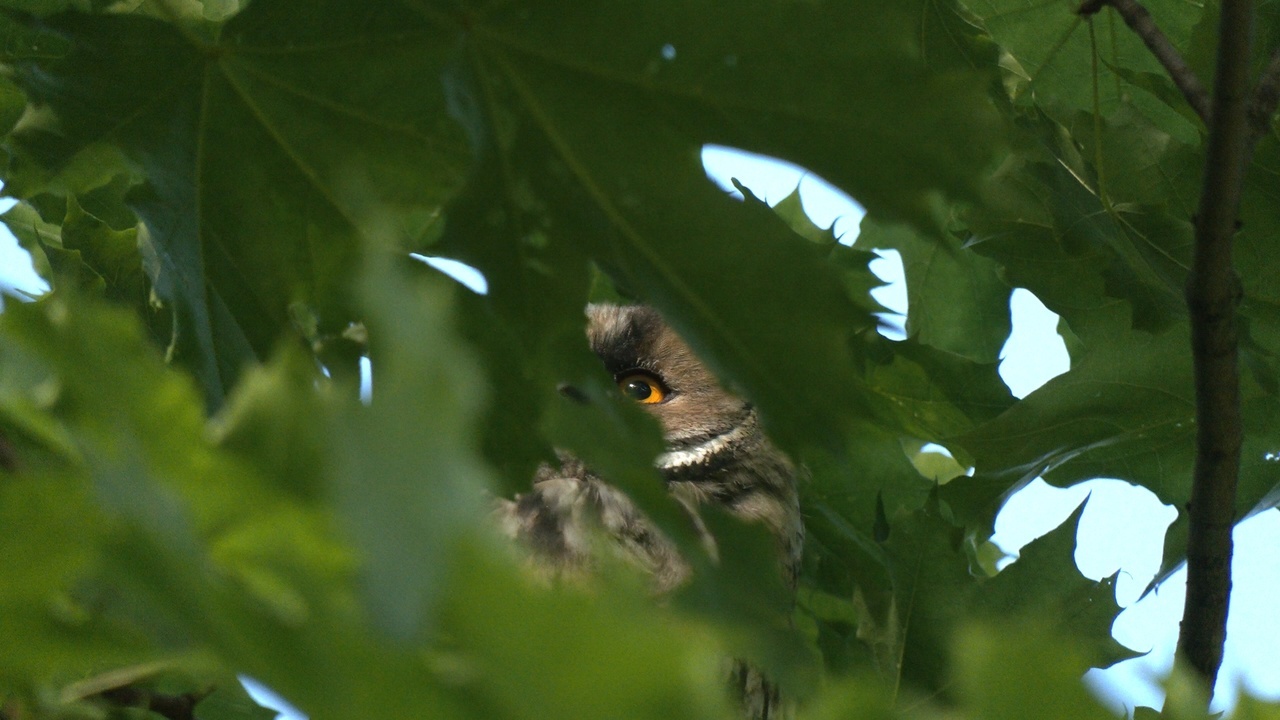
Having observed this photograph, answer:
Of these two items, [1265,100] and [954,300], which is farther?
→ [954,300]

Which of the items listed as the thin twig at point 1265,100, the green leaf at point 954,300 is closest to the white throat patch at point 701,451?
the green leaf at point 954,300

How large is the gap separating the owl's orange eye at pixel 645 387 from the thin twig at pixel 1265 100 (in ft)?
4.88

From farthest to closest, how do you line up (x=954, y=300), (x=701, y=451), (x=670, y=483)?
1. (x=701, y=451)
2. (x=670, y=483)
3. (x=954, y=300)

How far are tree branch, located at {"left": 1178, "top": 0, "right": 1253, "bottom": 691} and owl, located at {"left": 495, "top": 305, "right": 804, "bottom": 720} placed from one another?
2.09ft

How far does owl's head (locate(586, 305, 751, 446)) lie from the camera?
2527mm

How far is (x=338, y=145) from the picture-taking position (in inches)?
43.1

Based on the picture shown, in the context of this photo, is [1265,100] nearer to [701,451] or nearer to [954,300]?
[954,300]

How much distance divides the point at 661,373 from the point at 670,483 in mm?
310

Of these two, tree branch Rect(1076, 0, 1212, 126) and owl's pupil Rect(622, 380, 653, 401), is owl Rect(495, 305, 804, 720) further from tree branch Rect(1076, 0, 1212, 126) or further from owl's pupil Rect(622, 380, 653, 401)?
tree branch Rect(1076, 0, 1212, 126)

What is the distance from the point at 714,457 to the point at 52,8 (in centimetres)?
134

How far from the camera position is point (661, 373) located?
8.53 feet

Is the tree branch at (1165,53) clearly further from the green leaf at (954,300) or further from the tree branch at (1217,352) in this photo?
the green leaf at (954,300)

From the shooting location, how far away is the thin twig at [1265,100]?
124 cm

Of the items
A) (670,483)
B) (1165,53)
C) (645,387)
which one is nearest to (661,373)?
(645,387)
